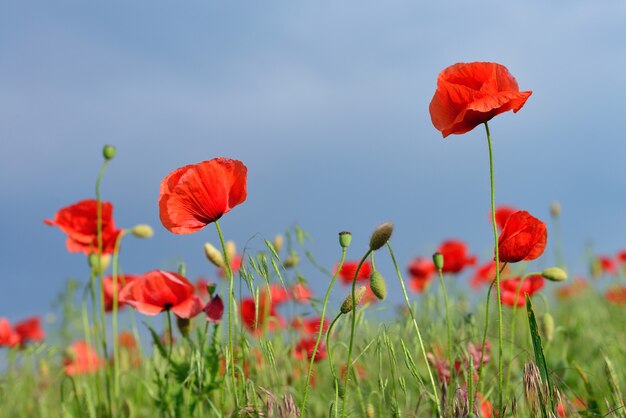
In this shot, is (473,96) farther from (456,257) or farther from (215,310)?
(456,257)

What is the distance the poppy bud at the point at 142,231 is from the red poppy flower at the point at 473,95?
3.58ft

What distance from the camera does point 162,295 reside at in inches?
78.7

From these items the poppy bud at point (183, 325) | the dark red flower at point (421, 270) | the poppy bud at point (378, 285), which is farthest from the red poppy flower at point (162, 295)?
the dark red flower at point (421, 270)

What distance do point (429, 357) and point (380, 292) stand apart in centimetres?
48

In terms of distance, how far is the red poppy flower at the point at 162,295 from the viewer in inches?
78.0

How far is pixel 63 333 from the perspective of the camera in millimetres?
3639

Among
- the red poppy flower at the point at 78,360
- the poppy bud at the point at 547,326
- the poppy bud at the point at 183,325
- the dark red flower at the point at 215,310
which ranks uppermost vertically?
the dark red flower at the point at 215,310

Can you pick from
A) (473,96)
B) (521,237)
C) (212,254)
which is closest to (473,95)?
(473,96)

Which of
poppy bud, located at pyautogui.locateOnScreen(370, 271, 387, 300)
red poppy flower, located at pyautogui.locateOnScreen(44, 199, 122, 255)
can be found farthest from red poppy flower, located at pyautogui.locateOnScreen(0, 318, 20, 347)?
poppy bud, located at pyautogui.locateOnScreen(370, 271, 387, 300)

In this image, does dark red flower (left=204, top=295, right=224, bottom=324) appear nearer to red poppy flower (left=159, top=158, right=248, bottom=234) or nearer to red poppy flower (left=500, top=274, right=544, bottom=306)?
red poppy flower (left=159, top=158, right=248, bottom=234)

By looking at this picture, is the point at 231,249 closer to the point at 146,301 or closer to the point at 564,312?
the point at 146,301

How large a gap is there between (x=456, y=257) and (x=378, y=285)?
200 centimetres

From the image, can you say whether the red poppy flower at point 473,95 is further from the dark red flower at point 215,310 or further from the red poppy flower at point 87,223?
the red poppy flower at point 87,223

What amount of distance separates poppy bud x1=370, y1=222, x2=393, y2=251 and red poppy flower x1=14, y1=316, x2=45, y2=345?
97.6 inches
